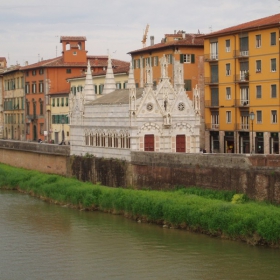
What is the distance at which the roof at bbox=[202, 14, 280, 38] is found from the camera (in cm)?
6171

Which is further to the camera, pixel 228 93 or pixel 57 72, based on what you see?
pixel 57 72

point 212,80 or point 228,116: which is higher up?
point 212,80

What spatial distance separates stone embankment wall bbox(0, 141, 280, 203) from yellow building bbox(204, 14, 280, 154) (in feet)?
40.7

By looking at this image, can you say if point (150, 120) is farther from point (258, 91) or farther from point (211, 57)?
point (211, 57)

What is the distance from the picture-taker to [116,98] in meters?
59.7

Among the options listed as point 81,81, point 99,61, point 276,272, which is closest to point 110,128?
point 276,272

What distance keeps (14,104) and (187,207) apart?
70628 mm

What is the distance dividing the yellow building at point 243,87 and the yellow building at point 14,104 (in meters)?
41.2

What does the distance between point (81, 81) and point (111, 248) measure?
50.6 meters

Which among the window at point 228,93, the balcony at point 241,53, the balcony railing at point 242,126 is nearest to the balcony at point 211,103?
the window at point 228,93

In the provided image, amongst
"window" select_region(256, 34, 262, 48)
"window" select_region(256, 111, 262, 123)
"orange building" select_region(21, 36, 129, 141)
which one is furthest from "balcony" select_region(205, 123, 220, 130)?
"orange building" select_region(21, 36, 129, 141)

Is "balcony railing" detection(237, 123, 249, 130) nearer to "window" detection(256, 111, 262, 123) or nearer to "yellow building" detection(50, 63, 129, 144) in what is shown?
"window" detection(256, 111, 262, 123)

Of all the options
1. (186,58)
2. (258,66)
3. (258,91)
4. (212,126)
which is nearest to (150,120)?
(258,91)

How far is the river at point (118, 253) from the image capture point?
117ft
